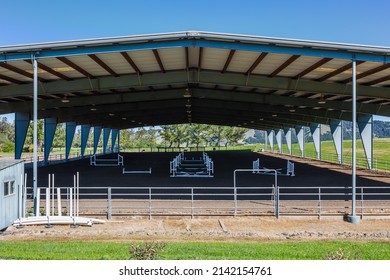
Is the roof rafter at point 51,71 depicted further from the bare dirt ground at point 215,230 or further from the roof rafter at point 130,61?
the bare dirt ground at point 215,230

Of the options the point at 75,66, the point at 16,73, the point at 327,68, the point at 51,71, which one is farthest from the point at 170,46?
the point at 16,73

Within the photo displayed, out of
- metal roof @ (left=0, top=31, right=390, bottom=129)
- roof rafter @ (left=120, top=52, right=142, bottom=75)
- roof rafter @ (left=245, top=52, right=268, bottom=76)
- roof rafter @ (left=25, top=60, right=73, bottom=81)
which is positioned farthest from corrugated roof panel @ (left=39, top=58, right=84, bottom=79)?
roof rafter @ (left=245, top=52, right=268, bottom=76)

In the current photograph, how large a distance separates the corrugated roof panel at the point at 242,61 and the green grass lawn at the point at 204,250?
388 inches

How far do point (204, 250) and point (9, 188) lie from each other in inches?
321

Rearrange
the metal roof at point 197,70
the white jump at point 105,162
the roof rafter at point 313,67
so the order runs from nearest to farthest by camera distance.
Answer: the metal roof at point 197,70 < the roof rafter at point 313,67 < the white jump at point 105,162

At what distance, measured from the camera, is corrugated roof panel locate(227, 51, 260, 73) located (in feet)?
58.5

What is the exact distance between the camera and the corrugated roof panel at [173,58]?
18.0 m

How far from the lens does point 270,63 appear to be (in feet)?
63.2

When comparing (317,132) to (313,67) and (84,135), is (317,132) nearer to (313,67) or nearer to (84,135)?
(313,67)

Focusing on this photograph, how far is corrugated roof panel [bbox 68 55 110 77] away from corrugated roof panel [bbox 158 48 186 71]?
355cm

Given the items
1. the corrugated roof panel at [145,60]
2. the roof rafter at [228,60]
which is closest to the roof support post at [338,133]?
the roof rafter at [228,60]

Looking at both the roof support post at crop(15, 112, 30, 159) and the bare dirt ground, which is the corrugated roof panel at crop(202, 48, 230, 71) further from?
the roof support post at crop(15, 112, 30, 159)

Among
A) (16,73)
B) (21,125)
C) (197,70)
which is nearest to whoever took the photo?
(16,73)
